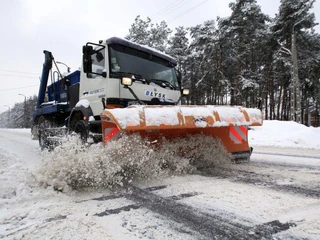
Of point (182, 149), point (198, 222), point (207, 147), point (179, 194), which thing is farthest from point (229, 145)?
point (198, 222)

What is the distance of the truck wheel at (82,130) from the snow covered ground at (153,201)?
1.12 m

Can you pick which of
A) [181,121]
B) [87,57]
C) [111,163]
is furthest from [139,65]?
[111,163]

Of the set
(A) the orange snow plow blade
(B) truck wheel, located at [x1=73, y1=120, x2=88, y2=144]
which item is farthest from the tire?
(A) the orange snow plow blade

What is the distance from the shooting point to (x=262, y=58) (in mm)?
25828

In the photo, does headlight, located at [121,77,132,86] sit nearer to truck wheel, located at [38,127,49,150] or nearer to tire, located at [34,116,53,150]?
tire, located at [34,116,53,150]

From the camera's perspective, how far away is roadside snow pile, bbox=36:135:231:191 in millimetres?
2967

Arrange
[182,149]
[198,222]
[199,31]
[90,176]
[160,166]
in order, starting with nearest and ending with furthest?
[198,222]
[90,176]
[160,166]
[182,149]
[199,31]

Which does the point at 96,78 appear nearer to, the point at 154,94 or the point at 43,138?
the point at 154,94

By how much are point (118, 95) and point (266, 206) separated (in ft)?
9.53

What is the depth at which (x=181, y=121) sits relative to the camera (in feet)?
10.7

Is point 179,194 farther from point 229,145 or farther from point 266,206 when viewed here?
point 229,145

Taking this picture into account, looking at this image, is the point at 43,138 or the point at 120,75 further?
the point at 43,138

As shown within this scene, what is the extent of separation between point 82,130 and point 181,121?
7.48ft

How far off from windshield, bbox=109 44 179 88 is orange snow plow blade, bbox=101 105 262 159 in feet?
4.37
